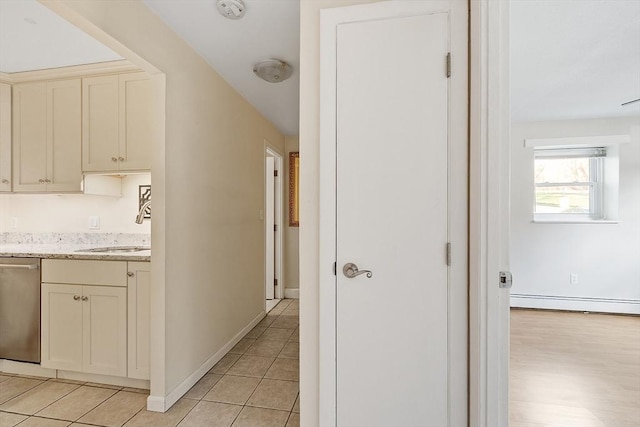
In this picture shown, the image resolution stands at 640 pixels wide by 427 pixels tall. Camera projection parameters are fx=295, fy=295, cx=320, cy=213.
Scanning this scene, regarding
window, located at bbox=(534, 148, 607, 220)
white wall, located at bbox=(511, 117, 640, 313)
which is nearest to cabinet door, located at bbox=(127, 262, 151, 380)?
white wall, located at bbox=(511, 117, 640, 313)

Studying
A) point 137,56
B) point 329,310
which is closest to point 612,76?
point 329,310

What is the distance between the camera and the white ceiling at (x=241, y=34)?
5.52 ft

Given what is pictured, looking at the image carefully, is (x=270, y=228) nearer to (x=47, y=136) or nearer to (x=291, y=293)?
(x=291, y=293)

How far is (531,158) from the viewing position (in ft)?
12.3

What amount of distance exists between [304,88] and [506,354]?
1414 millimetres

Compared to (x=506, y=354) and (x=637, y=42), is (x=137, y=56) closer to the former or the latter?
(x=506, y=354)


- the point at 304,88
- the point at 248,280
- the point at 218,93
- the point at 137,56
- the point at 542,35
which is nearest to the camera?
the point at 304,88

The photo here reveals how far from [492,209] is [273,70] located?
189 centimetres

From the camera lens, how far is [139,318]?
1.95 meters

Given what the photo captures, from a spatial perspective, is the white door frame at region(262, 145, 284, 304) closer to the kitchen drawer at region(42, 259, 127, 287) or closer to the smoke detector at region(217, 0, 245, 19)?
the kitchen drawer at region(42, 259, 127, 287)

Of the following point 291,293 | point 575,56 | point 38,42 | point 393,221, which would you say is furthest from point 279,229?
point 575,56

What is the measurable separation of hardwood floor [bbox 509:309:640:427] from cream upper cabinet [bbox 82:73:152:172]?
3062 mm

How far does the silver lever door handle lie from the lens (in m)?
1.30

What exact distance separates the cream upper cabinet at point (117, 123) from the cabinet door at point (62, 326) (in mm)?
920
